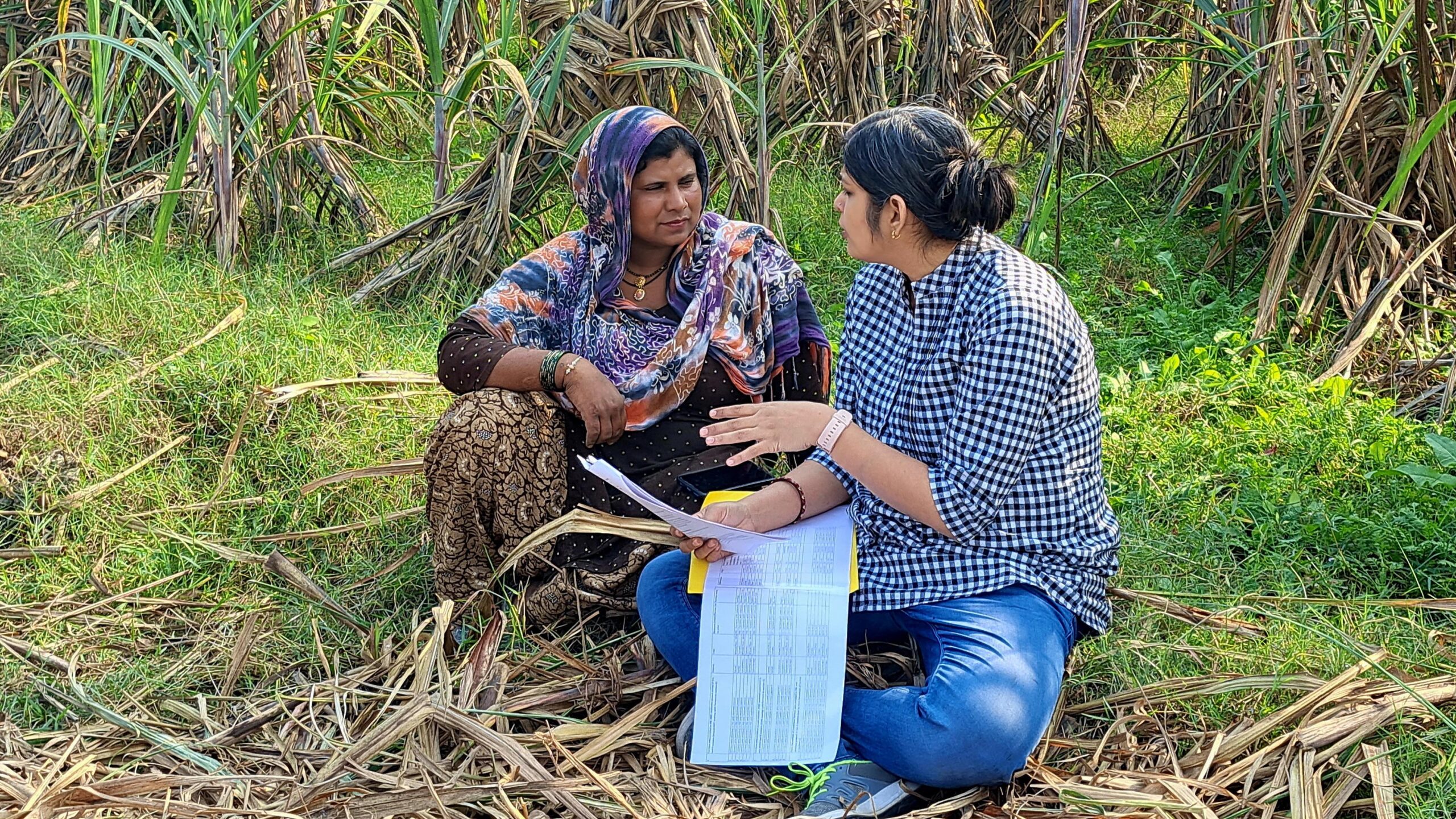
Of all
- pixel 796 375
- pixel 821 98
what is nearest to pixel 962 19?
pixel 821 98

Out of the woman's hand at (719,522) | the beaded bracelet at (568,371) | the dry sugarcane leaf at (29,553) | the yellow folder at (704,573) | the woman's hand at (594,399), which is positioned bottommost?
the dry sugarcane leaf at (29,553)

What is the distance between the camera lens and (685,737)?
2.22m

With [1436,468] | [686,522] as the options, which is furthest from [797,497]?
[1436,468]

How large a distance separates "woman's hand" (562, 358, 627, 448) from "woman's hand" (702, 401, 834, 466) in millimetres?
522

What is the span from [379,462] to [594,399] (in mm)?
920

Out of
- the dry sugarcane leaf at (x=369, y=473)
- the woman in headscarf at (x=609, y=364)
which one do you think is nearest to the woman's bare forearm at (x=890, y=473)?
the woman in headscarf at (x=609, y=364)

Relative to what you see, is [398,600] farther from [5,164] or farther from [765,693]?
[5,164]

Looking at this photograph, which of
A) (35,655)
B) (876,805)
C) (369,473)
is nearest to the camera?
(876,805)

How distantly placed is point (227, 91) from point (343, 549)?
1570mm

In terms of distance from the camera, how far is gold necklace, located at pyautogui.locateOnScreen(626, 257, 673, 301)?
283cm

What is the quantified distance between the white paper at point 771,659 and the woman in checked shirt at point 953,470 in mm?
66

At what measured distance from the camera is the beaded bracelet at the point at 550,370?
2.61 metres

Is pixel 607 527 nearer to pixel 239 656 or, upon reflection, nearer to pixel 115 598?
pixel 239 656

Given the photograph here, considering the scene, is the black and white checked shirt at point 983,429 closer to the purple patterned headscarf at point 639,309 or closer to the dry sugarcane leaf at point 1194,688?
the dry sugarcane leaf at point 1194,688
